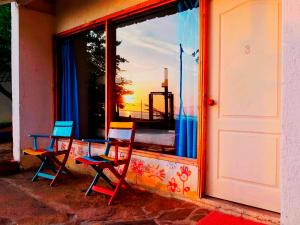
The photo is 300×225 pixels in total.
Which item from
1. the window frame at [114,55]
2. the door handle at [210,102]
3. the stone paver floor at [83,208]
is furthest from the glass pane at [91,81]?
the door handle at [210,102]

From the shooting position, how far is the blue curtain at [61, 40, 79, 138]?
4.91 m

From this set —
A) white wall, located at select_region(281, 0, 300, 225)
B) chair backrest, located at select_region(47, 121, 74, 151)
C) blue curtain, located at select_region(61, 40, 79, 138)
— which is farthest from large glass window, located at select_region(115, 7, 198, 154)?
white wall, located at select_region(281, 0, 300, 225)

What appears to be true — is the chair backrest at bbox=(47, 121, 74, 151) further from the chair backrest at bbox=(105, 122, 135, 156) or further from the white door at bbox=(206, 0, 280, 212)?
the white door at bbox=(206, 0, 280, 212)

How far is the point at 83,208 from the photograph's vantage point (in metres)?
2.94

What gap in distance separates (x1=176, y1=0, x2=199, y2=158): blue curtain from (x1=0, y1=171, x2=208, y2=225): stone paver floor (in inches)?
23.9

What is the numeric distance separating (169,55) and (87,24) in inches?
55.1

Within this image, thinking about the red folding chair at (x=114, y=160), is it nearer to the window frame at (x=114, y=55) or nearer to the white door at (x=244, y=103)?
the window frame at (x=114, y=55)

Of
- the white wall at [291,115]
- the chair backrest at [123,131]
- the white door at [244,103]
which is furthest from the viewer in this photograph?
the chair backrest at [123,131]

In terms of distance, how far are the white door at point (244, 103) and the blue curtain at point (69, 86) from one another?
2656mm

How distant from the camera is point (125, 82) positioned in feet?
15.0

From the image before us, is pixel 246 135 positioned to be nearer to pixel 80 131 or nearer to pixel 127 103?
pixel 127 103

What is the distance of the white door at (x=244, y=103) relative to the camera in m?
2.54

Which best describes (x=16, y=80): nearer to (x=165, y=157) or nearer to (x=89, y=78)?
(x=89, y=78)

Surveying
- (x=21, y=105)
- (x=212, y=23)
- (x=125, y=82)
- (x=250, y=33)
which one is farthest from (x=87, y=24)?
(x=250, y=33)
